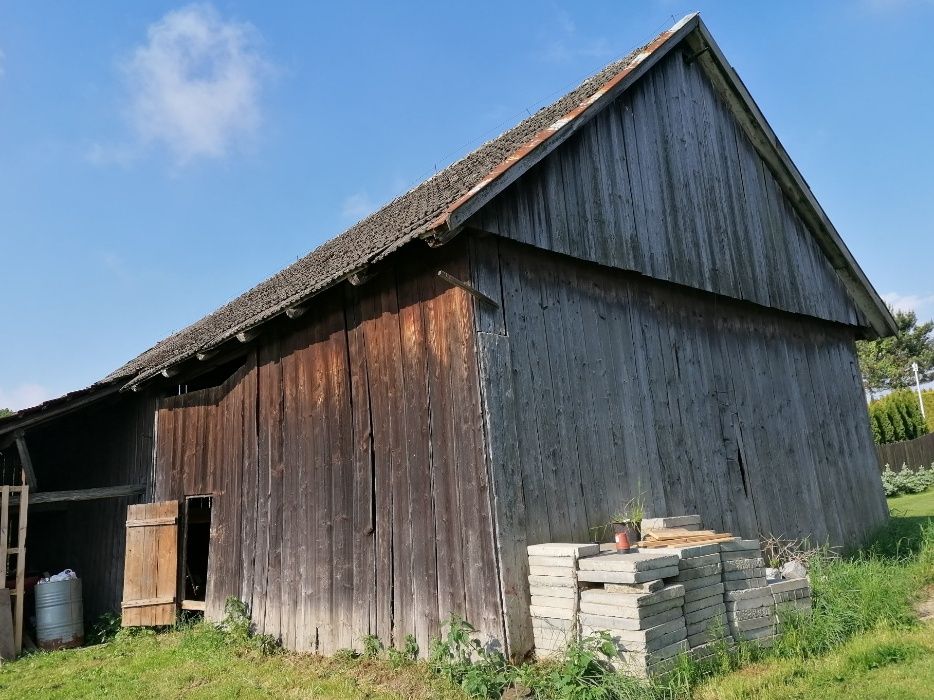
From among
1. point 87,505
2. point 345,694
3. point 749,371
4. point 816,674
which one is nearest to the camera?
point 816,674

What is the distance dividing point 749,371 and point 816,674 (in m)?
5.16

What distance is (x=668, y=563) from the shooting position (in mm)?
5609

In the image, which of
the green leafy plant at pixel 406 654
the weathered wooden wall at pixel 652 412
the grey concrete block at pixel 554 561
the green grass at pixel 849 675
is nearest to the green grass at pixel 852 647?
A: the green grass at pixel 849 675

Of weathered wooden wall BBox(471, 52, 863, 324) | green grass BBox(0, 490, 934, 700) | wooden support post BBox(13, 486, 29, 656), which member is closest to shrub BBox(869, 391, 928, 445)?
weathered wooden wall BBox(471, 52, 863, 324)

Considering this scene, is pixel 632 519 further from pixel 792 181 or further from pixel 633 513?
pixel 792 181

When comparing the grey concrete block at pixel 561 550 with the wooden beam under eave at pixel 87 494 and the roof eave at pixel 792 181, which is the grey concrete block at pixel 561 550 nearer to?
the roof eave at pixel 792 181

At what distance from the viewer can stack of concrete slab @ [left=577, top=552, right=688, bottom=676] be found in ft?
17.1

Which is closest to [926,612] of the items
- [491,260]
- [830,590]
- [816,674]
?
[830,590]

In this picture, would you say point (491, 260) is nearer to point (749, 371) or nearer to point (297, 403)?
point (297, 403)

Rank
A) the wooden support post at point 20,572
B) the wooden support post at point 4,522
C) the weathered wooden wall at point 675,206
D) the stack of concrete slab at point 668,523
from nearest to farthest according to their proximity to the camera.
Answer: the stack of concrete slab at point 668,523, the weathered wooden wall at point 675,206, the wooden support post at point 20,572, the wooden support post at point 4,522

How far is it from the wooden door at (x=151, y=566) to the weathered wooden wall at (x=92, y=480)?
1140 mm

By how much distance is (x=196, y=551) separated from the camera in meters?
13.2

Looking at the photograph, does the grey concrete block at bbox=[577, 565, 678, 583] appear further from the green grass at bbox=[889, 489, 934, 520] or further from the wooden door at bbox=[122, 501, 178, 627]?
the green grass at bbox=[889, 489, 934, 520]

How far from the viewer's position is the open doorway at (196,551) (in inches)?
408
